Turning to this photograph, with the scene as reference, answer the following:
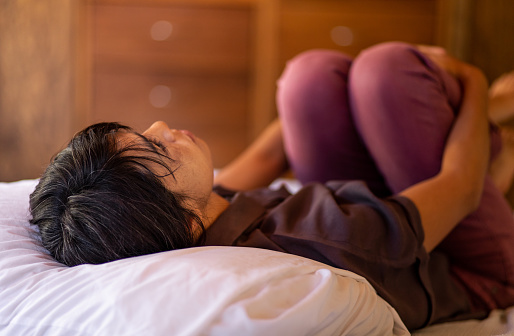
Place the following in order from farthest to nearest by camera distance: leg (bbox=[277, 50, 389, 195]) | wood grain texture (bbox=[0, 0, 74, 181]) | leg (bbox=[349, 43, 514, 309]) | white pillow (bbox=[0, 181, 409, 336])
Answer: wood grain texture (bbox=[0, 0, 74, 181])
leg (bbox=[277, 50, 389, 195])
leg (bbox=[349, 43, 514, 309])
white pillow (bbox=[0, 181, 409, 336])

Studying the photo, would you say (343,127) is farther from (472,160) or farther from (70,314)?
(70,314)

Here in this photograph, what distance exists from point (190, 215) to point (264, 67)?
6.99 ft

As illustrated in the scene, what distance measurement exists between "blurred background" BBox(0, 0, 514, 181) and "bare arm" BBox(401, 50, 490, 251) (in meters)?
1.72

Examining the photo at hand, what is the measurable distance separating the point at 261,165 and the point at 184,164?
22.8 inches

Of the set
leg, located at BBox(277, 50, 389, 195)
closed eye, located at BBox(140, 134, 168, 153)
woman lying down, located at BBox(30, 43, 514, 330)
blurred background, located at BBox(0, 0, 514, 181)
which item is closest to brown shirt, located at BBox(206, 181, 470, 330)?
woman lying down, located at BBox(30, 43, 514, 330)

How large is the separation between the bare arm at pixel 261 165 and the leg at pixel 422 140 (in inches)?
11.6

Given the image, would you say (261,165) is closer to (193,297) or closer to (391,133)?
(391,133)

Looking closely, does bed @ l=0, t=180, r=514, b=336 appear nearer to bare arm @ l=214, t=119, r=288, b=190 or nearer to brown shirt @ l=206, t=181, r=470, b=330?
brown shirt @ l=206, t=181, r=470, b=330

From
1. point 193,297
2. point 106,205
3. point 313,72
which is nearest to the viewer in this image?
point 193,297

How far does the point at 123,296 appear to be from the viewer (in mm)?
516

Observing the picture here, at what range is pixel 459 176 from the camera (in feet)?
2.89

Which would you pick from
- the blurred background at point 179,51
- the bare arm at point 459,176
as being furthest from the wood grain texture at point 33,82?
the bare arm at point 459,176

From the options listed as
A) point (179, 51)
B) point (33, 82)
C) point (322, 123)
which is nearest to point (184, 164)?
point (322, 123)

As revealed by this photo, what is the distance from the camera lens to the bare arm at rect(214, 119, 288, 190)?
1.25 metres
